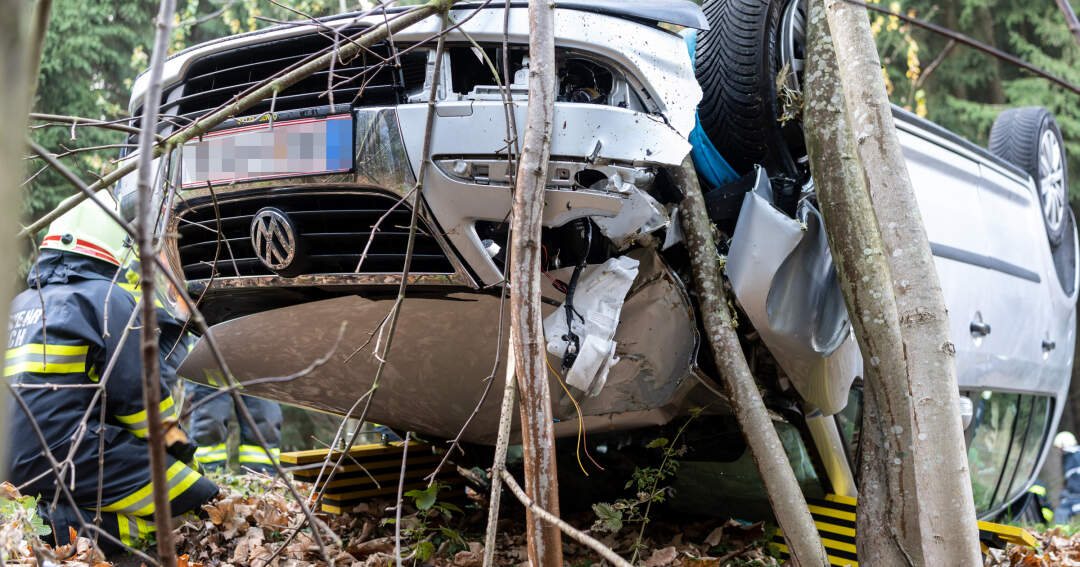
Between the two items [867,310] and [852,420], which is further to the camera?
[852,420]

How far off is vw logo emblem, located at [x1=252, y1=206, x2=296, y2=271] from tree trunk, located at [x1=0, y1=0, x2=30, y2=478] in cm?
173

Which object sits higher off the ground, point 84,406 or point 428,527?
point 84,406

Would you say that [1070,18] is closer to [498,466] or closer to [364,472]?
[498,466]

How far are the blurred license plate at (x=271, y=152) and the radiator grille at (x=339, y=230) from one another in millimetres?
74

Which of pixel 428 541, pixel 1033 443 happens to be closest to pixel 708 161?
pixel 428 541

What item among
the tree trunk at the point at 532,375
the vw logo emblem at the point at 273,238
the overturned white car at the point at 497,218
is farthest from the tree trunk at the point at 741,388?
the vw logo emblem at the point at 273,238

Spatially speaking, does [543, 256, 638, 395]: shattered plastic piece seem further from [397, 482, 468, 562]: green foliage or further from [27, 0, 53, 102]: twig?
[27, 0, 53, 102]: twig

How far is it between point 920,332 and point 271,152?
1.75m

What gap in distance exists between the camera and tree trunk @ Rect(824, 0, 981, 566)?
215 centimetres

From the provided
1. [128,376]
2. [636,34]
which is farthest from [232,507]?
[636,34]

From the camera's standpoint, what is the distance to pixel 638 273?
258 centimetres

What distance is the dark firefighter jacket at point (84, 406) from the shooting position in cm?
335

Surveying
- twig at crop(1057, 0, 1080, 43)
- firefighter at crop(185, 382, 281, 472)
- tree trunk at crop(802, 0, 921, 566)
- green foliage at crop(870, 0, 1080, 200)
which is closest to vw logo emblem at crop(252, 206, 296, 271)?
tree trunk at crop(802, 0, 921, 566)

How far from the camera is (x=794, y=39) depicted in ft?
9.11
